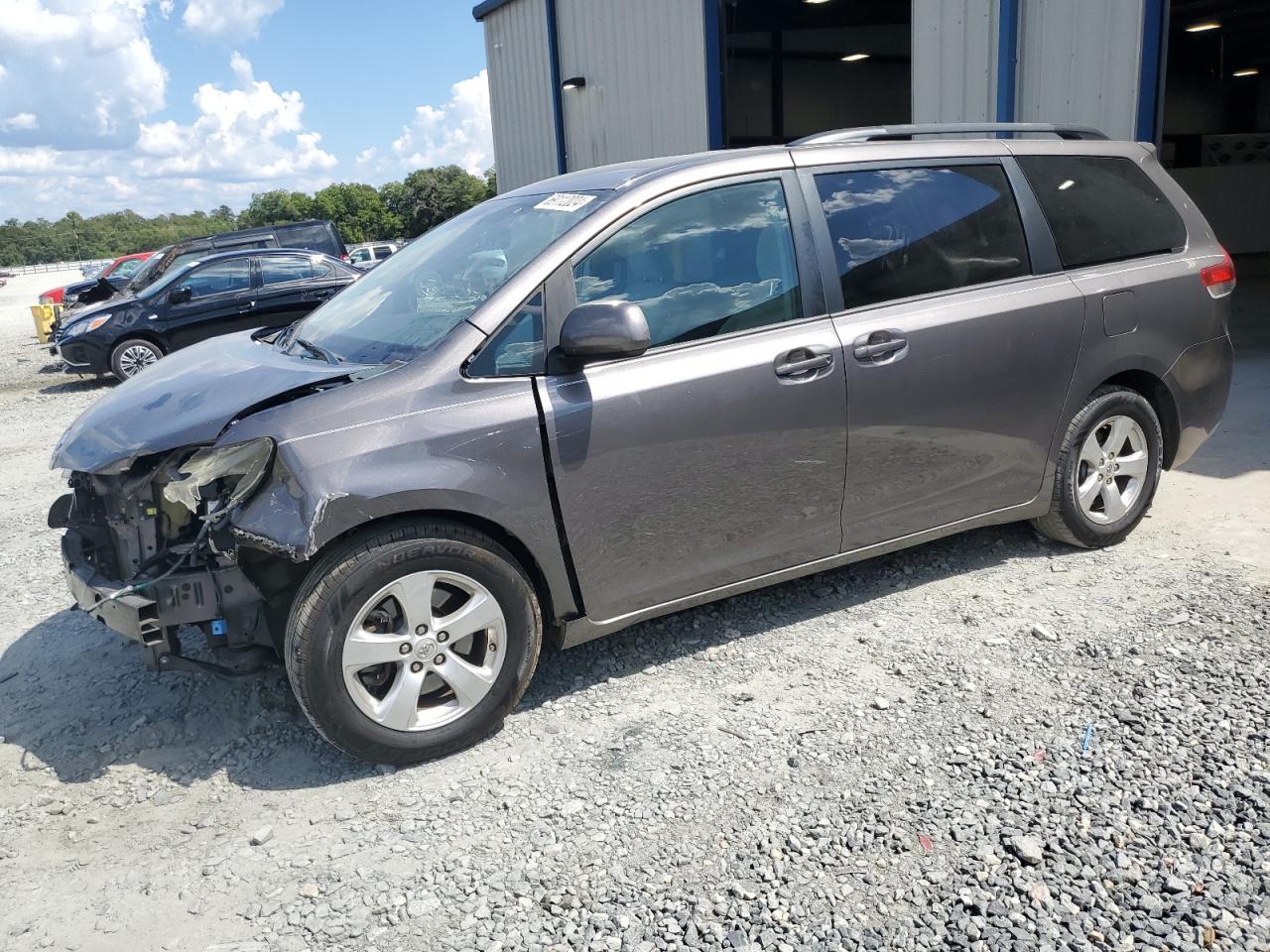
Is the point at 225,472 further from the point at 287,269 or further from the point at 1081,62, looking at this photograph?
the point at 287,269

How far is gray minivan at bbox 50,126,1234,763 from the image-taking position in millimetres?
3154

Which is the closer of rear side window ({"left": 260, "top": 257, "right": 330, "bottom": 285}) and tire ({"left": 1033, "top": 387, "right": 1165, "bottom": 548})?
tire ({"left": 1033, "top": 387, "right": 1165, "bottom": 548})

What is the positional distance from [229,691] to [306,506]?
4.12ft

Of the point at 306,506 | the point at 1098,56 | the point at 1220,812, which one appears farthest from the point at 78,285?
the point at 1220,812

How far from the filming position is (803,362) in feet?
A: 12.1

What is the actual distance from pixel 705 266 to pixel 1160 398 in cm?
247

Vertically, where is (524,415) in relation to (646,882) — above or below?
above

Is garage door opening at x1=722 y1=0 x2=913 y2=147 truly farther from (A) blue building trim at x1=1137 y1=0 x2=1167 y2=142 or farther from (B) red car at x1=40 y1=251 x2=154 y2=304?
(A) blue building trim at x1=1137 y1=0 x2=1167 y2=142

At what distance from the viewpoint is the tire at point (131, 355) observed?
12.5 m

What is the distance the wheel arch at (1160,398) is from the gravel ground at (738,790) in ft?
1.98

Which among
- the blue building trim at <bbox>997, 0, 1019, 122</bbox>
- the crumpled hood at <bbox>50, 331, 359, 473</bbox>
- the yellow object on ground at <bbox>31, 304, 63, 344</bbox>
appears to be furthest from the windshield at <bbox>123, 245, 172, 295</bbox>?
the crumpled hood at <bbox>50, 331, 359, 473</bbox>

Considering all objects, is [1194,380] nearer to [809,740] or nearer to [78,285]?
[809,740]

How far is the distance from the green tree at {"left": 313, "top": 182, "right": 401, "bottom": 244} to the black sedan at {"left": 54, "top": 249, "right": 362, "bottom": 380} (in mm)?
95976

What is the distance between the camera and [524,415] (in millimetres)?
3275
